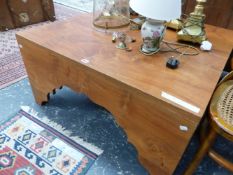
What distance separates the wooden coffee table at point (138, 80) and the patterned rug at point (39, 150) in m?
0.24

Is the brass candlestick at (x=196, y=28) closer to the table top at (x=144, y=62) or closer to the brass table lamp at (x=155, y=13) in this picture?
the table top at (x=144, y=62)

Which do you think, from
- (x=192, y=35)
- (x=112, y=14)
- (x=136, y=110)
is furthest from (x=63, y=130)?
(x=192, y=35)

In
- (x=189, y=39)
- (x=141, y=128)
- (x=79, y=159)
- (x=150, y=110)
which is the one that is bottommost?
(x=79, y=159)

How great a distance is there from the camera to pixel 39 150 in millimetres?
958

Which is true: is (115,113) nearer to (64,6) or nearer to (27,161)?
(27,161)

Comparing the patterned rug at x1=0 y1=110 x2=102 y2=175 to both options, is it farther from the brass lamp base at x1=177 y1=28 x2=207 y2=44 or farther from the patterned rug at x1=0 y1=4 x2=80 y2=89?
the brass lamp base at x1=177 y1=28 x2=207 y2=44

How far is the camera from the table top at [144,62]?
2.20 ft

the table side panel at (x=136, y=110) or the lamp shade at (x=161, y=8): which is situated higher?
the lamp shade at (x=161, y=8)

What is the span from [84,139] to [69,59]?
43 centimetres

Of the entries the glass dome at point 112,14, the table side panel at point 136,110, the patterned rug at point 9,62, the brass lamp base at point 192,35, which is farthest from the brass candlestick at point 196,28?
the patterned rug at point 9,62

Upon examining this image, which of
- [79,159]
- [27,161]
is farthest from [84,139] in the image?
[27,161]

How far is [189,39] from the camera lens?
3.05 feet

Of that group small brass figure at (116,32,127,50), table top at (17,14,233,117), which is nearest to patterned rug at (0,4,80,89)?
table top at (17,14,233,117)

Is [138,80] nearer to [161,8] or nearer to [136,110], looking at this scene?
[136,110]
